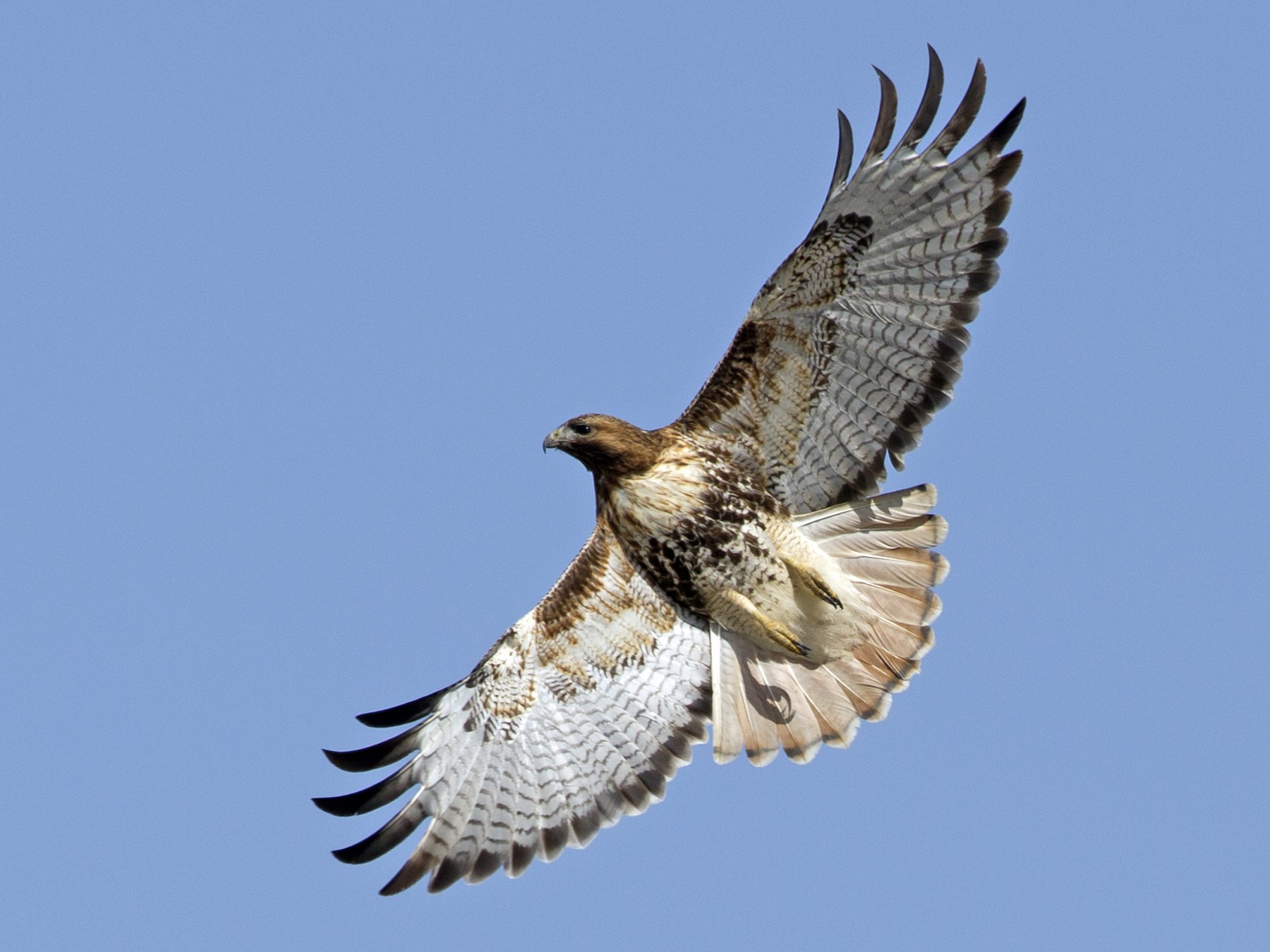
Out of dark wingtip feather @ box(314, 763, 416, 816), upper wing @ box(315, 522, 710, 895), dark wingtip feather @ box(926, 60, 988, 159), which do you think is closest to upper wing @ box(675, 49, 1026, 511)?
dark wingtip feather @ box(926, 60, 988, 159)

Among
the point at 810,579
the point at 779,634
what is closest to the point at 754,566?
the point at 810,579

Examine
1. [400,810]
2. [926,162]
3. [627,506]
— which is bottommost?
[400,810]

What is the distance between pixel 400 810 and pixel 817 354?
3873 millimetres

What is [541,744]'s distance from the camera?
1216 cm

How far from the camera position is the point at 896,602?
11891 mm

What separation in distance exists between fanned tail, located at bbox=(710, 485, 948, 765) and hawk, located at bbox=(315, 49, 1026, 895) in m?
0.01

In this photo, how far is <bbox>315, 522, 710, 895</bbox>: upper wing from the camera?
1203 cm

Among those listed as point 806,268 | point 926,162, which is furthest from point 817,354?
point 926,162

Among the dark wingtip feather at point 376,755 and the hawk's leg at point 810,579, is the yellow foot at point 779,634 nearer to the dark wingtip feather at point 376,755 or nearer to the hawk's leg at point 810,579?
the hawk's leg at point 810,579

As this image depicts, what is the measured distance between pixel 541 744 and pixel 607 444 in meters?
2.02

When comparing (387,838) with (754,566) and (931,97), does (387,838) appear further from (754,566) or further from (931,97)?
(931,97)

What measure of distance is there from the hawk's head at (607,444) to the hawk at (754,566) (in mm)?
12

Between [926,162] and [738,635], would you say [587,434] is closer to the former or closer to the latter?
[738,635]

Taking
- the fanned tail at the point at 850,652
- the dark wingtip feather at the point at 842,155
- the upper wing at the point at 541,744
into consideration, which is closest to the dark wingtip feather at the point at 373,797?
the upper wing at the point at 541,744
